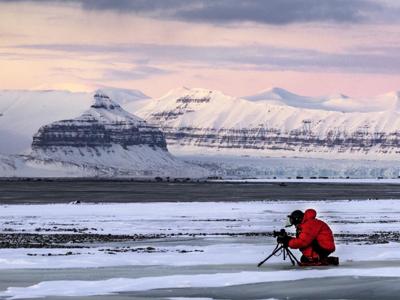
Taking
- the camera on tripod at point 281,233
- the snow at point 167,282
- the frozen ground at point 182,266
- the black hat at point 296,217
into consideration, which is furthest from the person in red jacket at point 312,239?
the snow at point 167,282

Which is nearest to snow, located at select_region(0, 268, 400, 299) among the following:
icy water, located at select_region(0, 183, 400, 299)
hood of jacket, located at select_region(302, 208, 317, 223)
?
icy water, located at select_region(0, 183, 400, 299)

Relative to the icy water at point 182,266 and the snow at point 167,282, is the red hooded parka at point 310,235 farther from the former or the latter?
the snow at point 167,282

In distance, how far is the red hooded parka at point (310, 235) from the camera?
23.8m

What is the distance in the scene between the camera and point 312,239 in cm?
2398

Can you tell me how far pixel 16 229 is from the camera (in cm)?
4888

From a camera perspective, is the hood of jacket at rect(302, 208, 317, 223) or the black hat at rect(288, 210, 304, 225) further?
the black hat at rect(288, 210, 304, 225)

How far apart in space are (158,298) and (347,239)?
1938cm

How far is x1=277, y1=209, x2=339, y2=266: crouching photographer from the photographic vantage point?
2381 centimetres

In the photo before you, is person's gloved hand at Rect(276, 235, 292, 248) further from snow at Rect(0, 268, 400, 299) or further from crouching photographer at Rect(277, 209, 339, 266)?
snow at Rect(0, 268, 400, 299)

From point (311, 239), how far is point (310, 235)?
135 mm

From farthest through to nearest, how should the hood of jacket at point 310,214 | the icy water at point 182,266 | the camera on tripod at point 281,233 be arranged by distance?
the camera on tripod at point 281,233 < the hood of jacket at point 310,214 < the icy water at point 182,266

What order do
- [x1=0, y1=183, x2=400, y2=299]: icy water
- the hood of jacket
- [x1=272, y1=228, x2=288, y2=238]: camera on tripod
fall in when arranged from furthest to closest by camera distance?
[x1=272, y1=228, x2=288, y2=238]: camera on tripod < the hood of jacket < [x1=0, y1=183, x2=400, y2=299]: icy water

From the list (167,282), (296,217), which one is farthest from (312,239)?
(167,282)

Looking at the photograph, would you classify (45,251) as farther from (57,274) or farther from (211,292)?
(211,292)
